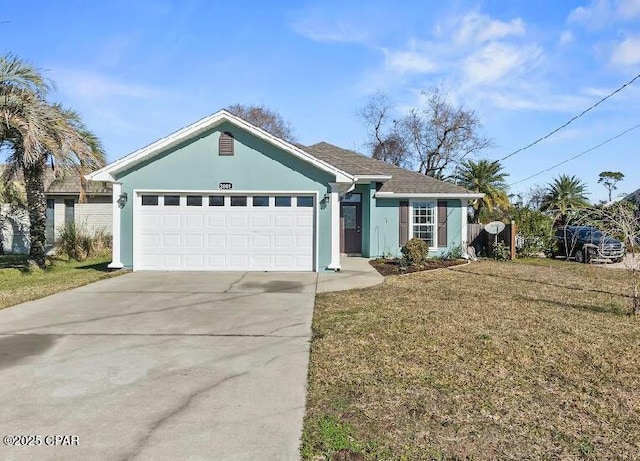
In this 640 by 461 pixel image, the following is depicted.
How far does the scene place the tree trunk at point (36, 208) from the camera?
1416cm

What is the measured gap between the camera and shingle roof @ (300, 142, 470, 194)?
17.8m

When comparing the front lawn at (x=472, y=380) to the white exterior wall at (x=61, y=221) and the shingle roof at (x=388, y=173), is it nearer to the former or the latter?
the shingle roof at (x=388, y=173)

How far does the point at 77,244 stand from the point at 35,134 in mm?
7359

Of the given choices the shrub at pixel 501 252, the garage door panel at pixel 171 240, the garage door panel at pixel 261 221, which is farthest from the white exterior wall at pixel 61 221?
the shrub at pixel 501 252

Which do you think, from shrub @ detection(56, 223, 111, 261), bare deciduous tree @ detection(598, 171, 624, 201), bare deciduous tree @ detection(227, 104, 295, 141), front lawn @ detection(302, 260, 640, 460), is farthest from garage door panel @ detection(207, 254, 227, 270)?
bare deciduous tree @ detection(598, 171, 624, 201)

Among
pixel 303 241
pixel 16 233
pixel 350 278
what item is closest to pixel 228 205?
pixel 303 241

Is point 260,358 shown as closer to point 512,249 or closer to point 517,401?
point 517,401

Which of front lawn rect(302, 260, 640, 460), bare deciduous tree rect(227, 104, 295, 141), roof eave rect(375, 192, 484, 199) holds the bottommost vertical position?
front lawn rect(302, 260, 640, 460)

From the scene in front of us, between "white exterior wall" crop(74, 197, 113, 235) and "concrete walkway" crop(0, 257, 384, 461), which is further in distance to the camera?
"white exterior wall" crop(74, 197, 113, 235)

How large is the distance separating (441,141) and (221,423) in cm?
3977

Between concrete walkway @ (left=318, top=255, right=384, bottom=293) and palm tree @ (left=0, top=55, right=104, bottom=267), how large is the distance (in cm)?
757

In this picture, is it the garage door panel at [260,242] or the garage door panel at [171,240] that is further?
the garage door panel at [260,242]

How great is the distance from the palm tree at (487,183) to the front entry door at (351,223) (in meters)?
11.4

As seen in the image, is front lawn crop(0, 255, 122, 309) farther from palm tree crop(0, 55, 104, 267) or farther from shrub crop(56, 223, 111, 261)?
shrub crop(56, 223, 111, 261)
